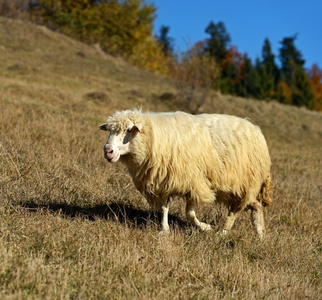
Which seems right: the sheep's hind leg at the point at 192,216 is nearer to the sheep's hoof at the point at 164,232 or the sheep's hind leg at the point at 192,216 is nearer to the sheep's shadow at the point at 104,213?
the sheep's shadow at the point at 104,213

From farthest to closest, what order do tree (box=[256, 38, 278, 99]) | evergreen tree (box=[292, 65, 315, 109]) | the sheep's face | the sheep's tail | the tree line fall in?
tree (box=[256, 38, 278, 99])
evergreen tree (box=[292, 65, 315, 109])
the tree line
the sheep's tail
the sheep's face

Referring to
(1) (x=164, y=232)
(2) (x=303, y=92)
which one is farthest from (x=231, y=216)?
(2) (x=303, y=92)

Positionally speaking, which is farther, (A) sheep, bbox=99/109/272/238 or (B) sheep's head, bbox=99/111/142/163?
(A) sheep, bbox=99/109/272/238

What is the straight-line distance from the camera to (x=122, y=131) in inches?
168

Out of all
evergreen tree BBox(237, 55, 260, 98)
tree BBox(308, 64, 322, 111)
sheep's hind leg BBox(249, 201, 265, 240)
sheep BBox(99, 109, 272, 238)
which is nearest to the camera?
sheep BBox(99, 109, 272, 238)

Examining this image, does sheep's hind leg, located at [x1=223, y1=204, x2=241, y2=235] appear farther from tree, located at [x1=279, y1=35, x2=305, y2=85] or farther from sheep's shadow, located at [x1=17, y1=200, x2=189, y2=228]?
tree, located at [x1=279, y1=35, x2=305, y2=85]

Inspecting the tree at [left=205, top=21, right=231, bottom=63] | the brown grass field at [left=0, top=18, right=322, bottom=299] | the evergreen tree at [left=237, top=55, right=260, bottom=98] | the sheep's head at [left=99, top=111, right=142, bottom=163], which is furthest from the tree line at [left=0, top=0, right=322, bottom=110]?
the sheep's head at [left=99, top=111, right=142, bottom=163]

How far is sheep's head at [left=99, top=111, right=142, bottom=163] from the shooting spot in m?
4.22

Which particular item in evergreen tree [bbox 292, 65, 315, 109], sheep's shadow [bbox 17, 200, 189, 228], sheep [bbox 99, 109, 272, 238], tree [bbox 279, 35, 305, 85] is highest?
tree [bbox 279, 35, 305, 85]

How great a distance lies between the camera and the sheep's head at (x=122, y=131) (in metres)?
4.22

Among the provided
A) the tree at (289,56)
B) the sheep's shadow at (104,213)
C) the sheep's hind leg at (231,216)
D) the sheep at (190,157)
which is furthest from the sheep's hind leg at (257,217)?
the tree at (289,56)

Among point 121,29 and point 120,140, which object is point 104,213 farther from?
point 121,29

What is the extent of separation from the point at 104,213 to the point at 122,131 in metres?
1.18

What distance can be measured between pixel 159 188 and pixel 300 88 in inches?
1685
